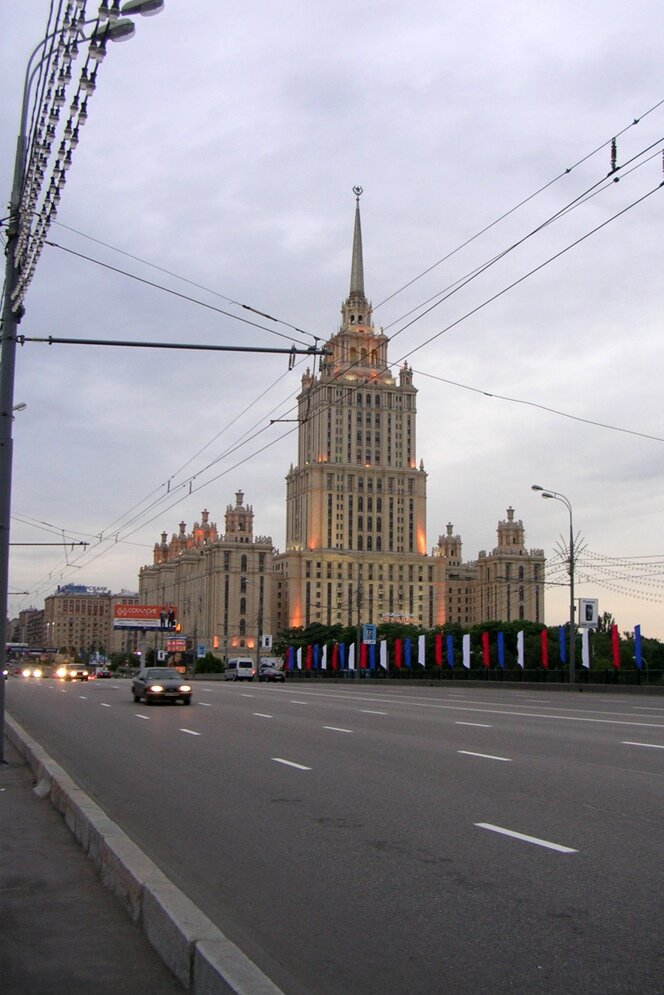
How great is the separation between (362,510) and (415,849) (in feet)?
533

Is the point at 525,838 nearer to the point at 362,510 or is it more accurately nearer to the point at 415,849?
the point at 415,849

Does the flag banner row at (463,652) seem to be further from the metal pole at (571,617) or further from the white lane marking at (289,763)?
the white lane marking at (289,763)

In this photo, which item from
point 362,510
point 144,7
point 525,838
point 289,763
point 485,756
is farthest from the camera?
point 362,510

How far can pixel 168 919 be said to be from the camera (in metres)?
5.58

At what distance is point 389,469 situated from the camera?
171 meters

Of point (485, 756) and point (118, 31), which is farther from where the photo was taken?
point (485, 756)

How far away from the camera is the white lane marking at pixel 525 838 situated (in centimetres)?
816

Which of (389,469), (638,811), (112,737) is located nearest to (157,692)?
(112,737)

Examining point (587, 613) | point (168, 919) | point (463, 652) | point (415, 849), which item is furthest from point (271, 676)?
point (168, 919)

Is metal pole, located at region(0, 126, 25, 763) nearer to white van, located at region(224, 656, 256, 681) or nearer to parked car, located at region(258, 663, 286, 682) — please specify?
parked car, located at region(258, 663, 286, 682)

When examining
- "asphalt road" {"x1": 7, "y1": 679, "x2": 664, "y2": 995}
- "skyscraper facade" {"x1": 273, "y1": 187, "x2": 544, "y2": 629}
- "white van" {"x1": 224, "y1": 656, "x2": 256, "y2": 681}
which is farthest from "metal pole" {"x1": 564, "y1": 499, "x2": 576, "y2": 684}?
"skyscraper facade" {"x1": 273, "y1": 187, "x2": 544, "y2": 629}

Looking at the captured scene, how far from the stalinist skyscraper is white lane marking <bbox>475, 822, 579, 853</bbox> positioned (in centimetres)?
15502

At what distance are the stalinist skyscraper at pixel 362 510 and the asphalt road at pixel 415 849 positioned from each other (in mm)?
149343

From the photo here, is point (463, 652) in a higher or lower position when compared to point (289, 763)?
higher
